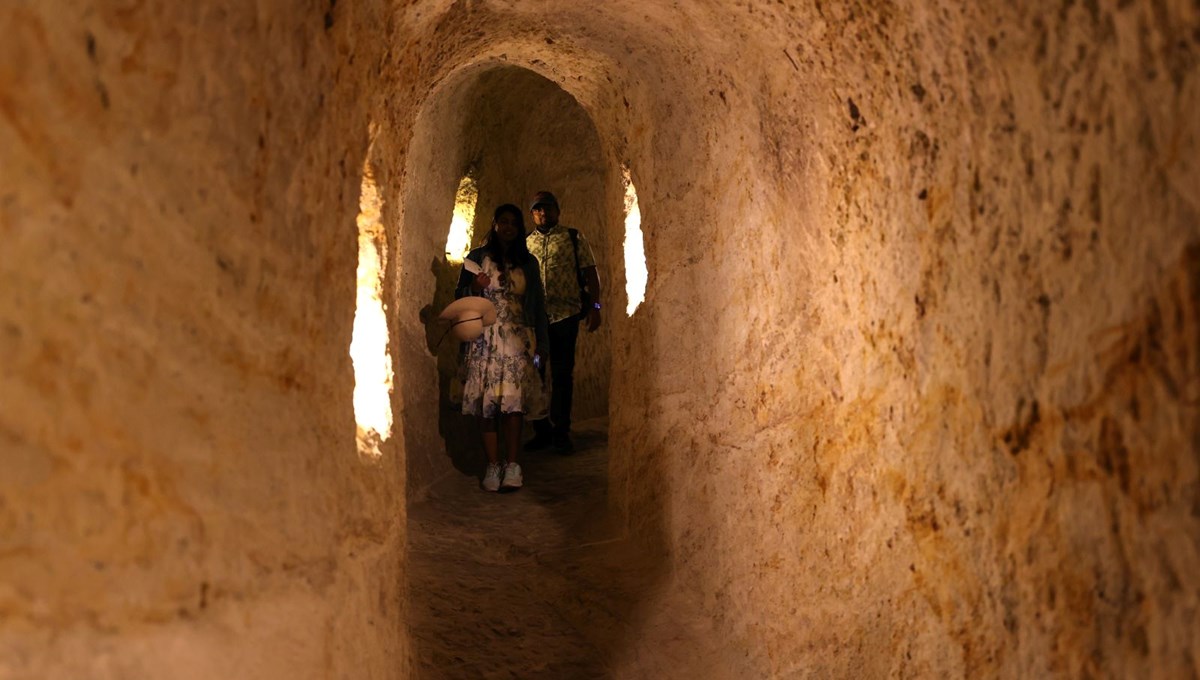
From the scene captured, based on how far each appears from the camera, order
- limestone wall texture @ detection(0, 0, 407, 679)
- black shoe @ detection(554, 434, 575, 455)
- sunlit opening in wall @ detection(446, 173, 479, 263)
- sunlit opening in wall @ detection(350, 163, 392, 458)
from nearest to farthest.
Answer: limestone wall texture @ detection(0, 0, 407, 679)
sunlit opening in wall @ detection(350, 163, 392, 458)
black shoe @ detection(554, 434, 575, 455)
sunlit opening in wall @ detection(446, 173, 479, 263)

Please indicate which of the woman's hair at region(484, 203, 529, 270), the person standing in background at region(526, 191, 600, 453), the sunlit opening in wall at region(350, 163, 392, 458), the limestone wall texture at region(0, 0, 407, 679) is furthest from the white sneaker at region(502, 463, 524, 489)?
the limestone wall texture at region(0, 0, 407, 679)

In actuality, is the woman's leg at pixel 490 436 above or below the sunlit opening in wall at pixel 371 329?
below

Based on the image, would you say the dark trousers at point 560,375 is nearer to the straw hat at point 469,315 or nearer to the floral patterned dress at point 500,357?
the floral patterned dress at point 500,357

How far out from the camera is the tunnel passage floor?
3256 millimetres

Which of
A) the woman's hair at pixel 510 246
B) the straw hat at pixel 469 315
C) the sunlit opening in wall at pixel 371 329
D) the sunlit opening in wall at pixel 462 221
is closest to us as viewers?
the sunlit opening in wall at pixel 371 329

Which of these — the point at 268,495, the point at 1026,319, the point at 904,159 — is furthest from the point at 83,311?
the point at 904,159

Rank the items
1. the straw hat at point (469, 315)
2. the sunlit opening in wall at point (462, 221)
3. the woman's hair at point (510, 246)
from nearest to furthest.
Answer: the straw hat at point (469, 315), the woman's hair at point (510, 246), the sunlit opening in wall at point (462, 221)

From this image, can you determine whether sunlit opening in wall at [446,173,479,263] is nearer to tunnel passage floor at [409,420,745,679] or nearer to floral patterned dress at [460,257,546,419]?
floral patterned dress at [460,257,546,419]

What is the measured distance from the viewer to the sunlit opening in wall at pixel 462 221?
21.6ft

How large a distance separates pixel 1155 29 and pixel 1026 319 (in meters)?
0.49

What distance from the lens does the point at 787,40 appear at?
2.45 m

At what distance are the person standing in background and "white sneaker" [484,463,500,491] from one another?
2.04ft

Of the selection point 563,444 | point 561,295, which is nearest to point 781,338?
point 561,295

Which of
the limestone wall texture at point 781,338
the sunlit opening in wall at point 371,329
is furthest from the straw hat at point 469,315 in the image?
the sunlit opening in wall at point 371,329
